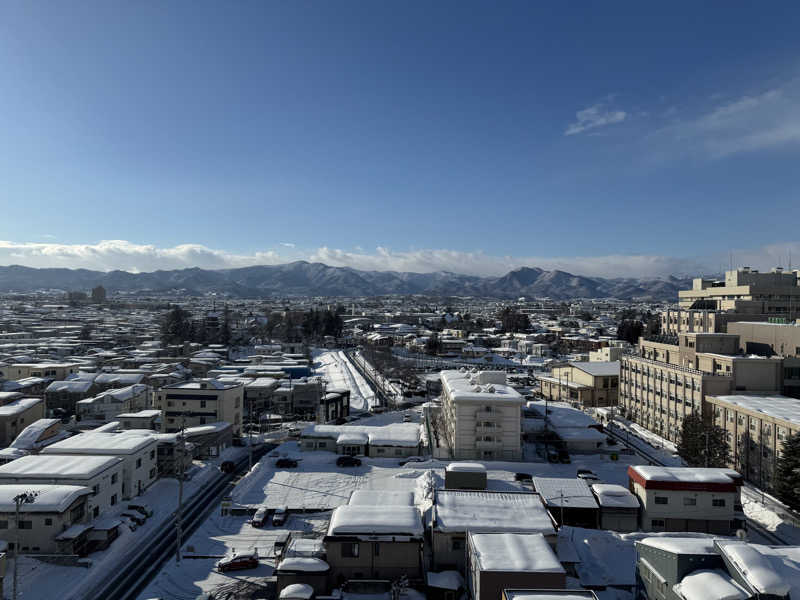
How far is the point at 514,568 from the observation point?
A: 973 cm

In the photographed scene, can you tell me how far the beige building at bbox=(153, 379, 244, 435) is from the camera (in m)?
25.1

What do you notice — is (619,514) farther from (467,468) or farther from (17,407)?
(17,407)

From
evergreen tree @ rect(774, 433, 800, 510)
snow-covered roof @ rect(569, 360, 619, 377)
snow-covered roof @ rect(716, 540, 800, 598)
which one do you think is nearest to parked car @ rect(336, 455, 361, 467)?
snow-covered roof @ rect(716, 540, 800, 598)

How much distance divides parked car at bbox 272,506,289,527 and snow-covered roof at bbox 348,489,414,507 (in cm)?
250

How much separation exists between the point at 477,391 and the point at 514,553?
39.9 feet

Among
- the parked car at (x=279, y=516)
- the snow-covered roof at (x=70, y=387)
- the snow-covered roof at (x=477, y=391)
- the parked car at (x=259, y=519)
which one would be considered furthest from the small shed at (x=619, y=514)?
the snow-covered roof at (x=70, y=387)

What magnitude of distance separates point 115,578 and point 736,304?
121 feet

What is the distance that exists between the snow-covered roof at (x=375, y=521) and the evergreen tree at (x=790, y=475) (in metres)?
11.8

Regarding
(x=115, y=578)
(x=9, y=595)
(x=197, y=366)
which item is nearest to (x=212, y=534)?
(x=115, y=578)

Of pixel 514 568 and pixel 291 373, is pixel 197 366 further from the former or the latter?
pixel 514 568

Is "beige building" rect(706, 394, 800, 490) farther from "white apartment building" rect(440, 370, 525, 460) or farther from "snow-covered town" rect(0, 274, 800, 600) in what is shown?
"white apartment building" rect(440, 370, 525, 460)

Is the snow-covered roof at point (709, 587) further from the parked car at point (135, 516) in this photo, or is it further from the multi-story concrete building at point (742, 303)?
the multi-story concrete building at point (742, 303)

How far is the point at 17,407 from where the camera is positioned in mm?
24922

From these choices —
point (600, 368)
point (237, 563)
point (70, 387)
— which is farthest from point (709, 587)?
point (70, 387)
